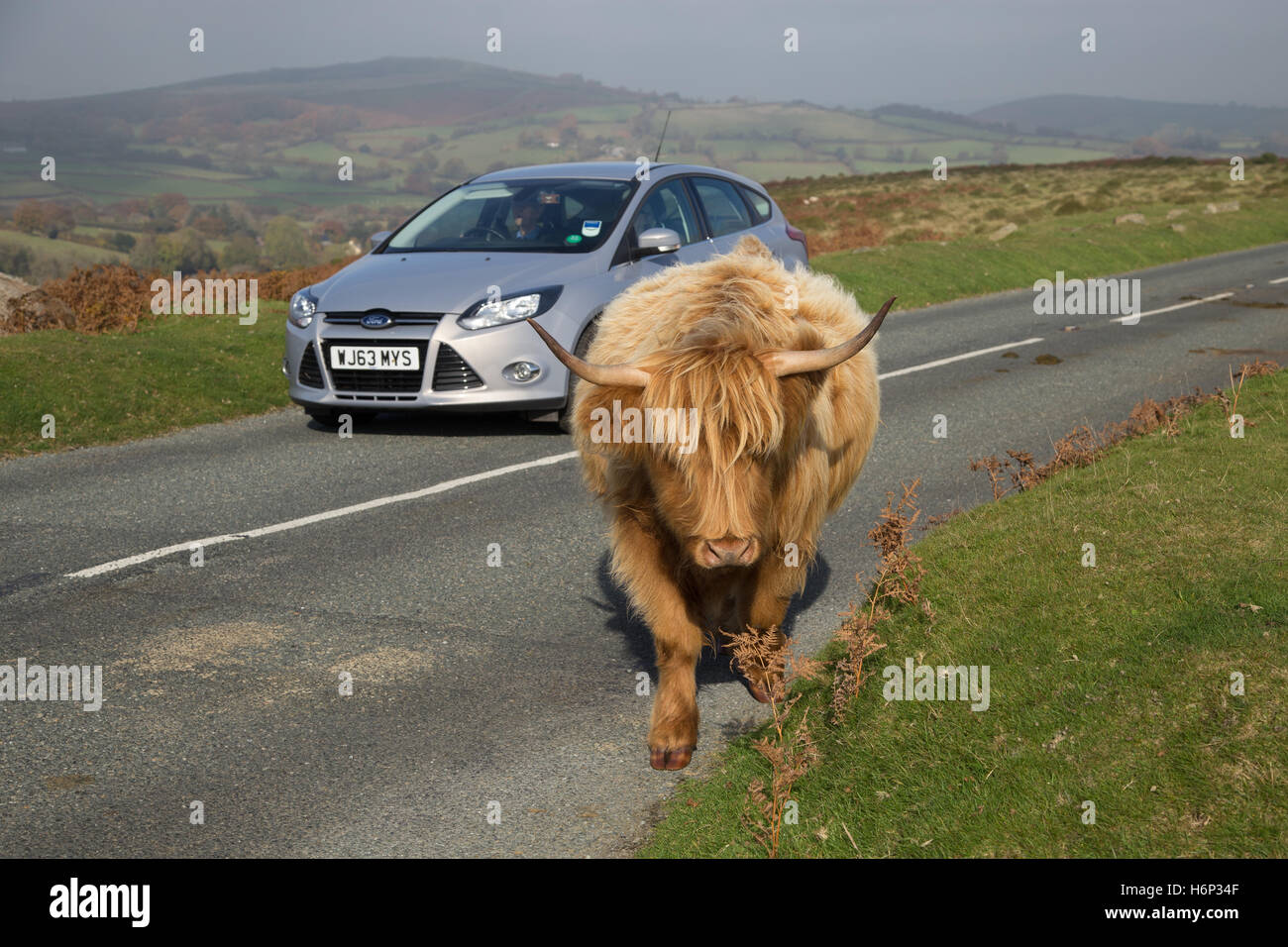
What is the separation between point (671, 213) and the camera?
1161cm

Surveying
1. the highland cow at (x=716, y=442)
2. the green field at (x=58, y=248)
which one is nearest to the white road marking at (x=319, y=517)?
the highland cow at (x=716, y=442)

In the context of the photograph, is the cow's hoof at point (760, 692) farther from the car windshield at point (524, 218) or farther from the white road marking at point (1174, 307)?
the white road marking at point (1174, 307)

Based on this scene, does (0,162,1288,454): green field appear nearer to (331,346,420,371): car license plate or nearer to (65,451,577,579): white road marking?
(331,346,420,371): car license plate

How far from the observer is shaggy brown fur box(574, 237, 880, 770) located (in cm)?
393

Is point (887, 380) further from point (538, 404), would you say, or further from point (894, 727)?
point (894, 727)

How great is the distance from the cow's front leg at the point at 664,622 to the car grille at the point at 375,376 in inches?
229

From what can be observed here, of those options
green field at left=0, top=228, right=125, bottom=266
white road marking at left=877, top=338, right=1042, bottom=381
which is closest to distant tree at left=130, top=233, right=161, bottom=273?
green field at left=0, top=228, right=125, bottom=266

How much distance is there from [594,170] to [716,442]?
879cm

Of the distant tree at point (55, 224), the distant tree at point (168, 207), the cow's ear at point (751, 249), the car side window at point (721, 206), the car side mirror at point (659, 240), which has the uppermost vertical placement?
the distant tree at point (168, 207)

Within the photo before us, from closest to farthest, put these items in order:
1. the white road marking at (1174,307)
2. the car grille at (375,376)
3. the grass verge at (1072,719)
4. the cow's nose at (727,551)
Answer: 1. the grass verge at (1072,719)
2. the cow's nose at (727,551)
3. the car grille at (375,376)
4. the white road marking at (1174,307)

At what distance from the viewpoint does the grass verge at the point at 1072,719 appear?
3.39 meters

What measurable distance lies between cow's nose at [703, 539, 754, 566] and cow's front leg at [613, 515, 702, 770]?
77cm

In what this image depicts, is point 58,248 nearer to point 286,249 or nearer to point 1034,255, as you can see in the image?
point 286,249
